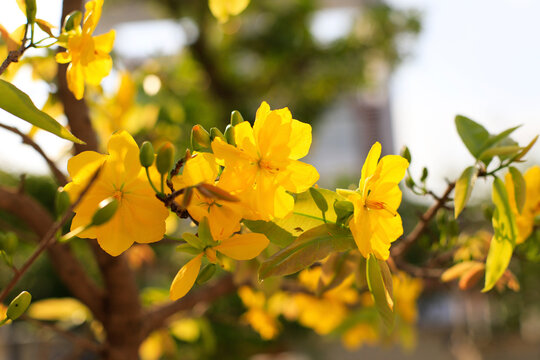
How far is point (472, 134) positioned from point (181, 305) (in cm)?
35

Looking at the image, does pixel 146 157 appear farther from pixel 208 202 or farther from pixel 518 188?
pixel 518 188

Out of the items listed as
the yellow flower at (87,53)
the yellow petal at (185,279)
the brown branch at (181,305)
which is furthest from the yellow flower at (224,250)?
the brown branch at (181,305)

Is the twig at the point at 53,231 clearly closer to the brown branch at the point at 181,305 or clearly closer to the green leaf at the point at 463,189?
the green leaf at the point at 463,189

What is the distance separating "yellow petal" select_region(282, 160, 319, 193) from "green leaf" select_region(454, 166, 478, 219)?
0.07 m

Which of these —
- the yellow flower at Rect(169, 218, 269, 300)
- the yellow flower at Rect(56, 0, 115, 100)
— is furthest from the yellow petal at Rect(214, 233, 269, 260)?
the yellow flower at Rect(56, 0, 115, 100)

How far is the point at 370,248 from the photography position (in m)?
0.20

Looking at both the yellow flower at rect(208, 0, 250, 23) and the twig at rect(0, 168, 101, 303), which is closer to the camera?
the twig at rect(0, 168, 101, 303)

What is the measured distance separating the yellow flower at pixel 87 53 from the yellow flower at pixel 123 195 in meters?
0.07

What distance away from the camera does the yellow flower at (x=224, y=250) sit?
211 mm

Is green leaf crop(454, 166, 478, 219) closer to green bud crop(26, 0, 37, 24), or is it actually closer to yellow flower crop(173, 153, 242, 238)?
yellow flower crop(173, 153, 242, 238)

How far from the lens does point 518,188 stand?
0.83 ft

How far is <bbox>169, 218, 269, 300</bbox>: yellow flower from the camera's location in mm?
211

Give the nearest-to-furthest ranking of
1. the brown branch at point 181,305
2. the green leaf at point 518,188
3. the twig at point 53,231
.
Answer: the twig at point 53,231 < the green leaf at point 518,188 < the brown branch at point 181,305

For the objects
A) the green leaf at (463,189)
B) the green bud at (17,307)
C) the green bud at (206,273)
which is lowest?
the green bud at (17,307)
